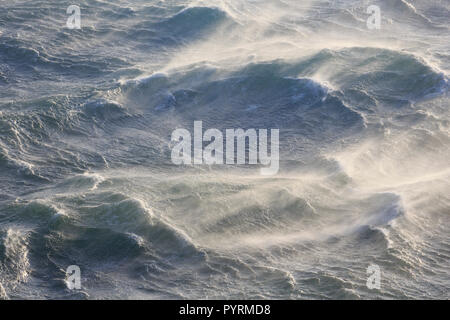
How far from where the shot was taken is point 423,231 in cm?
2042

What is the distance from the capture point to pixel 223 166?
24281mm

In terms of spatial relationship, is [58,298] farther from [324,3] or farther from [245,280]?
[324,3]

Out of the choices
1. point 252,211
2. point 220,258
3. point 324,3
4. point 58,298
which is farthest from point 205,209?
point 324,3

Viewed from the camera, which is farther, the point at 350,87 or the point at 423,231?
the point at 350,87

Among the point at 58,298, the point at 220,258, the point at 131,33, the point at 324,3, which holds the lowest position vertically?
the point at 58,298

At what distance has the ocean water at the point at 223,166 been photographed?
61.1ft

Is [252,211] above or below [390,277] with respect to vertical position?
above

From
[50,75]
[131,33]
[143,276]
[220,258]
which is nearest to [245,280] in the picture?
[220,258]

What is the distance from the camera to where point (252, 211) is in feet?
70.6

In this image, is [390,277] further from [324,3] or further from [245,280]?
[324,3]

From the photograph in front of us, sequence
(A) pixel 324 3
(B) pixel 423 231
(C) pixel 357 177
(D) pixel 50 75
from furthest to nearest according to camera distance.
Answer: (A) pixel 324 3 → (D) pixel 50 75 → (C) pixel 357 177 → (B) pixel 423 231

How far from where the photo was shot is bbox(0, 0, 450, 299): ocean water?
18.6 metres

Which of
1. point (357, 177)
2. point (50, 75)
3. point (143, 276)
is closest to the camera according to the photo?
point (143, 276)

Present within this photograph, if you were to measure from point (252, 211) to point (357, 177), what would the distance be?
4436 mm
